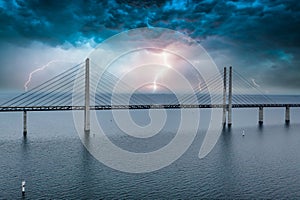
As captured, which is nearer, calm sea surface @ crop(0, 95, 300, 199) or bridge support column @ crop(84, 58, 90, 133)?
calm sea surface @ crop(0, 95, 300, 199)

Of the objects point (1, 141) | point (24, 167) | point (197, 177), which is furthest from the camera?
point (1, 141)

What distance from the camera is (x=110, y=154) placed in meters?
51.4

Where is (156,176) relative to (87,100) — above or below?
below

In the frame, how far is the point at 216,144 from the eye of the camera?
207 ft

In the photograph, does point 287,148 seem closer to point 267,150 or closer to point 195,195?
point 267,150

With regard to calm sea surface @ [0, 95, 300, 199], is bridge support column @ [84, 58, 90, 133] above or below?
above

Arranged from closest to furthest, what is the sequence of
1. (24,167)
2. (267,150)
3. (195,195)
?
1. (195,195)
2. (24,167)
3. (267,150)

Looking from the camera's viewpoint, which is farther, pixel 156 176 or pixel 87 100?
pixel 87 100

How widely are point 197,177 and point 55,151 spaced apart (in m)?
27.7

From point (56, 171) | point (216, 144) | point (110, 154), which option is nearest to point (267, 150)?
point (216, 144)

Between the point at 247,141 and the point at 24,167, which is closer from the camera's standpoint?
the point at 24,167

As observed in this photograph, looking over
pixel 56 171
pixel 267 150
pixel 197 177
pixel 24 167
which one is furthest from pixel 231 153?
pixel 24 167

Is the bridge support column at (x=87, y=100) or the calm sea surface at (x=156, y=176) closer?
the calm sea surface at (x=156, y=176)

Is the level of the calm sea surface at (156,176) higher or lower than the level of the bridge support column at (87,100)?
lower
